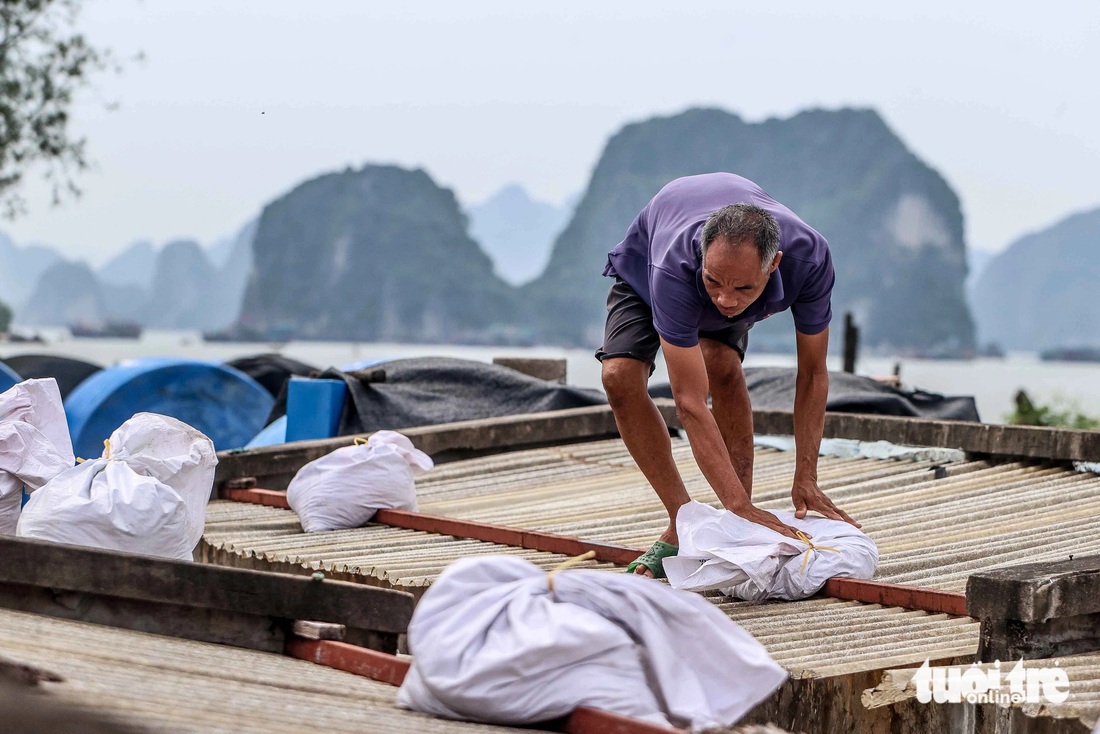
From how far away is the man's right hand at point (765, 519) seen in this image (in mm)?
4207

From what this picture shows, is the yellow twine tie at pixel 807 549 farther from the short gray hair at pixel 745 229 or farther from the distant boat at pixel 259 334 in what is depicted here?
the distant boat at pixel 259 334

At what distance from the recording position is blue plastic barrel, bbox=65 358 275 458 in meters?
11.3

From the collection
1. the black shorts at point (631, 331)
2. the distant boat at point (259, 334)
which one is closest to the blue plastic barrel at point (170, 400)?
the black shorts at point (631, 331)

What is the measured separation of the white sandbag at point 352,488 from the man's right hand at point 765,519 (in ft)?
8.21

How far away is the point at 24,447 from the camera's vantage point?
455 cm

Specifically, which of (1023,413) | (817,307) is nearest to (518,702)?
(817,307)

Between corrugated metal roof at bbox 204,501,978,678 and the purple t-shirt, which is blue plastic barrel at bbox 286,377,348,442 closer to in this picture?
corrugated metal roof at bbox 204,501,978,678

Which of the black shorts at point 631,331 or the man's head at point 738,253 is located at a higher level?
the man's head at point 738,253

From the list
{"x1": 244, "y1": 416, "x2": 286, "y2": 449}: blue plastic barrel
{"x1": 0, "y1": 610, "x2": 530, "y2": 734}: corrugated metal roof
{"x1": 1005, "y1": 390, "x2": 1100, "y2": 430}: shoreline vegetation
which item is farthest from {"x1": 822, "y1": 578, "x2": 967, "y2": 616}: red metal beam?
{"x1": 1005, "y1": 390, "x2": 1100, "y2": 430}: shoreline vegetation

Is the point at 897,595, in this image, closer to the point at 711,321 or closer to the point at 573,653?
the point at 711,321

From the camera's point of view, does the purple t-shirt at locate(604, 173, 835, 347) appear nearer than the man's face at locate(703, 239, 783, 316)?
No

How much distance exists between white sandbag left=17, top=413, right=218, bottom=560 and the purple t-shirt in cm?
174

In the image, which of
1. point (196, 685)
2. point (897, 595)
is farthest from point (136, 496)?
point (897, 595)

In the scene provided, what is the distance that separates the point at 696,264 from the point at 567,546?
146 centimetres
